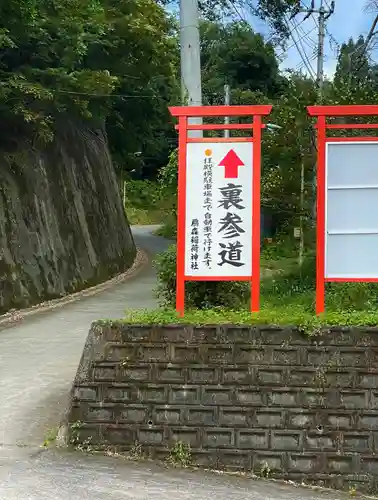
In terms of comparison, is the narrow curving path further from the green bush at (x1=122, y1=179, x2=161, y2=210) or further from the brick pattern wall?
the green bush at (x1=122, y1=179, x2=161, y2=210)

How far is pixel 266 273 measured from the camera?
14.1m

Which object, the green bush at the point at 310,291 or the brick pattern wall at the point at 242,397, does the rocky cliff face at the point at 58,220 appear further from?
the brick pattern wall at the point at 242,397

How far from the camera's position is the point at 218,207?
598cm

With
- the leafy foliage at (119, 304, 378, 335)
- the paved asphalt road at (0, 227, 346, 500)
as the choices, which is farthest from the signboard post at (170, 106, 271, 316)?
the paved asphalt road at (0, 227, 346, 500)

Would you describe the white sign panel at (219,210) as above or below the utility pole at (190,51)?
below

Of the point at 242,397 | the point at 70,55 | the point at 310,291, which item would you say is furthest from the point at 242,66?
the point at 242,397

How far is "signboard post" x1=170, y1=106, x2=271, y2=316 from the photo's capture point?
592cm

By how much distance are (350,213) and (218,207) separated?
1.17m

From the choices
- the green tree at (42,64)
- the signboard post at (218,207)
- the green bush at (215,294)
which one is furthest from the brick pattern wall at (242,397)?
the green tree at (42,64)

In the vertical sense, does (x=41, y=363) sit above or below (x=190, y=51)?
below

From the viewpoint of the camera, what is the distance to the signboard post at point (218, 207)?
5.92 meters

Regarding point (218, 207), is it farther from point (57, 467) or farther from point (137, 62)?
point (137, 62)

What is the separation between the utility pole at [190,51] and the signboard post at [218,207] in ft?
3.73

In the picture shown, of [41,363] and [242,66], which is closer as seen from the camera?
[41,363]
